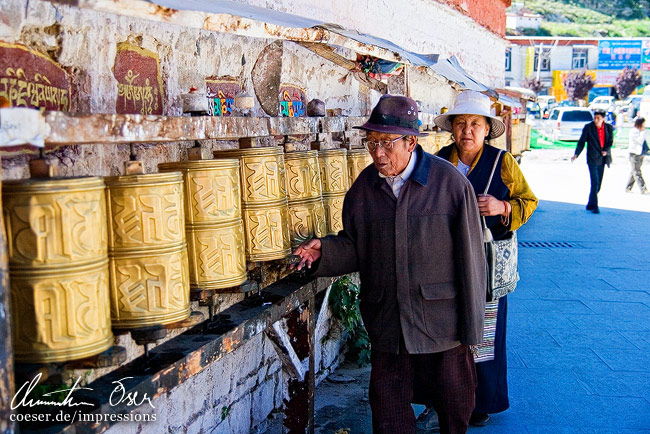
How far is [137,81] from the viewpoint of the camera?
9.09 ft

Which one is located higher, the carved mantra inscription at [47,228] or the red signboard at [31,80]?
the red signboard at [31,80]

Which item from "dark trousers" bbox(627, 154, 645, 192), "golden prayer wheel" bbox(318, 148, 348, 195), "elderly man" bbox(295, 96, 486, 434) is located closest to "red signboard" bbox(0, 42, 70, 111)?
"elderly man" bbox(295, 96, 486, 434)

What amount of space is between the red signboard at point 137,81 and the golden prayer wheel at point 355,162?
116 cm

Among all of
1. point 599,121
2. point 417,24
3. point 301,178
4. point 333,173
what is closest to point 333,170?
point 333,173

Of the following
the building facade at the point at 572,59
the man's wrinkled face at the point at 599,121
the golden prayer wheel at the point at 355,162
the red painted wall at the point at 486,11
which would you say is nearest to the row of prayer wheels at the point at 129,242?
the golden prayer wheel at the point at 355,162

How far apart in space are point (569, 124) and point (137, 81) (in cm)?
2797

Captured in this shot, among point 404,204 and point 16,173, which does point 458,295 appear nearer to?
point 404,204

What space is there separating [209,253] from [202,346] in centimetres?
30

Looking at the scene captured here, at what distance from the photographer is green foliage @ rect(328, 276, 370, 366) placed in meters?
4.93

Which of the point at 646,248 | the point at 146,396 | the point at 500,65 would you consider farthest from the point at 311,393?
the point at 500,65

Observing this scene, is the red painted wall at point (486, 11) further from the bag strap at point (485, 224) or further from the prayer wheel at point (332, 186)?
the prayer wheel at point (332, 186)

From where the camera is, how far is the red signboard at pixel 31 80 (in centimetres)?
209

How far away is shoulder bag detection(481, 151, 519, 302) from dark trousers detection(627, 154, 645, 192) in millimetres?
11487

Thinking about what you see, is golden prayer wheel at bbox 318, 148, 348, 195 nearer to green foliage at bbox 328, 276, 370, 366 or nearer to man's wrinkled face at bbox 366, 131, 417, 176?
man's wrinkled face at bbox 366, 131, 417, 176
